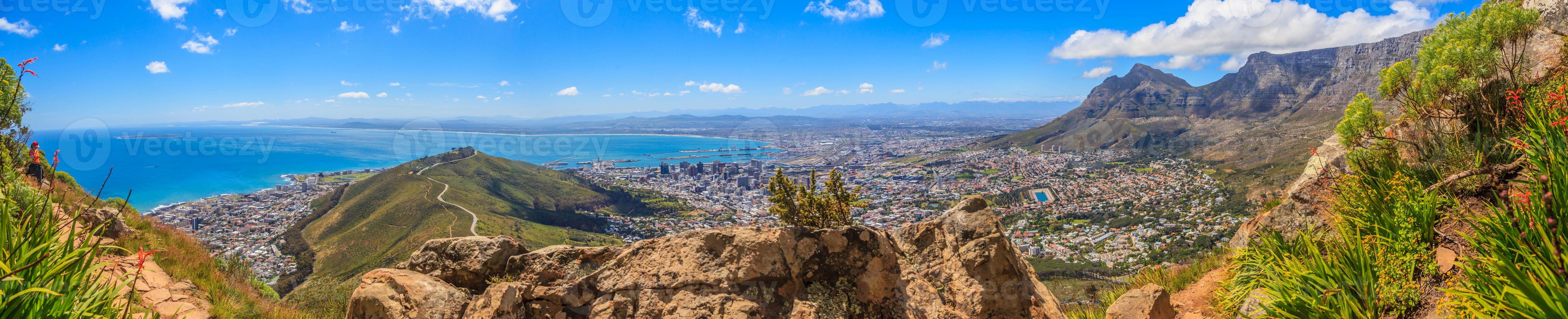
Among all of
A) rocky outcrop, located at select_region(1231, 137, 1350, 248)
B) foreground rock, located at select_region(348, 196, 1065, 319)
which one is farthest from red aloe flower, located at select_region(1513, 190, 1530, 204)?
foreground rock, located at select_region(348, 196, 1065, 319)

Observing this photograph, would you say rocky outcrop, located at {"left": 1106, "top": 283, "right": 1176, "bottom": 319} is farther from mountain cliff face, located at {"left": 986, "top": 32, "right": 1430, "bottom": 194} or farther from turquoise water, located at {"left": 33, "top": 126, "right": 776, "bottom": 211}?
turquoise water, located at {"left": 33, "top": 126, "right": 776, "bottom": 211}

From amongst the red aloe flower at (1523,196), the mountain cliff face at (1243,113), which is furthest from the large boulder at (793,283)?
the mountain cliff face at (1243,113)

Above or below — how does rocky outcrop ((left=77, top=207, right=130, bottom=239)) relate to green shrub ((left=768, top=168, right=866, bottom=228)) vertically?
below

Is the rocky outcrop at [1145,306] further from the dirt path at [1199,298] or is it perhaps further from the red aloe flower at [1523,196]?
the red aloe flower at [1523,196]

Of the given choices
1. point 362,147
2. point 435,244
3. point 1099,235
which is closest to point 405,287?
point 435,244

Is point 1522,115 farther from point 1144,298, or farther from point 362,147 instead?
point 362,147
